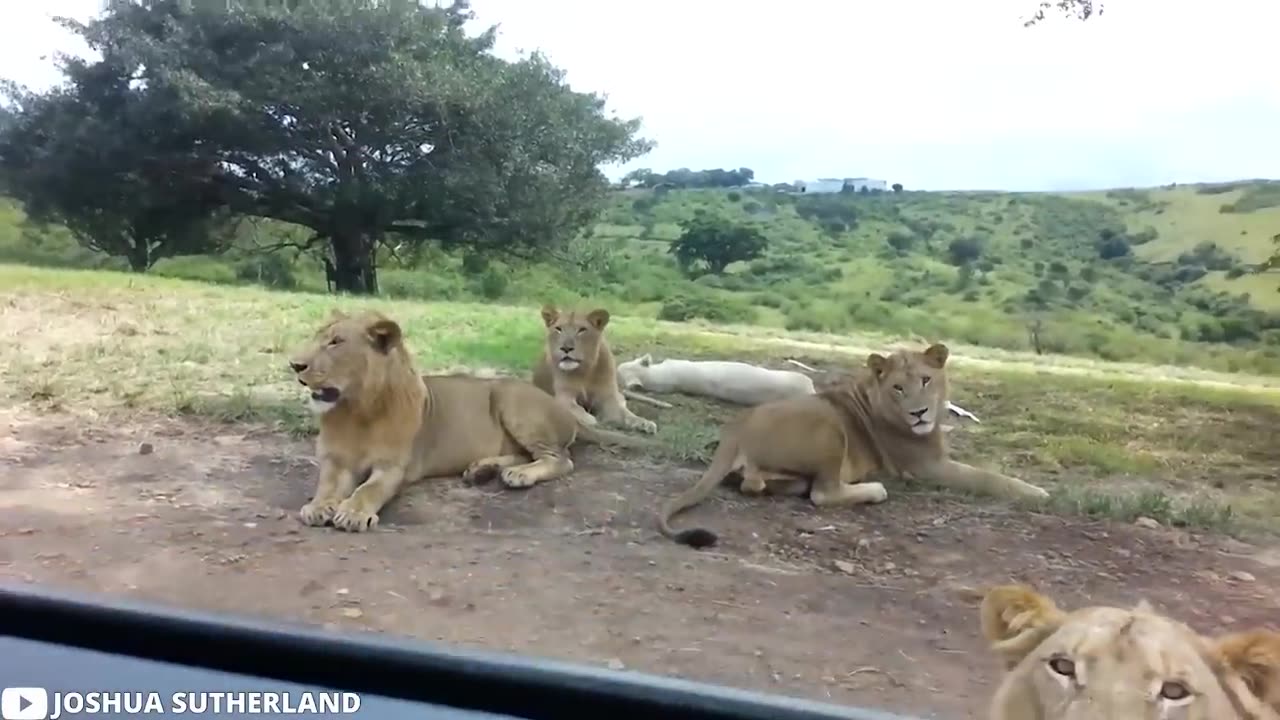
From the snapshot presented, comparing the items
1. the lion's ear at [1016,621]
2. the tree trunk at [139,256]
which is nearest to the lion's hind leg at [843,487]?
the lion's ear at [1016,621]

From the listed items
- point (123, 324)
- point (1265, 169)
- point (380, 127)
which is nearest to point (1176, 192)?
point (1265, 169)

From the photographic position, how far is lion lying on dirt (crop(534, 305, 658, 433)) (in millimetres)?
2619

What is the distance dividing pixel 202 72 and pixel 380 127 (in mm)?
393

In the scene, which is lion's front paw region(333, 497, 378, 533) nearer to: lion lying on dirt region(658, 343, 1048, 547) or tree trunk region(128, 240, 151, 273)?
lion lying on dirt region(658, 343, 1048, 547)

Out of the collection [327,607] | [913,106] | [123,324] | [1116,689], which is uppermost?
[913,106]

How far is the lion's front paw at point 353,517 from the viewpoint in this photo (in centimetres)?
243

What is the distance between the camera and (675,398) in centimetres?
263

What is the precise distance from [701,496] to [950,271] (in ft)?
1.96

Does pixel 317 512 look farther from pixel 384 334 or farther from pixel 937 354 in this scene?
pixel 937 354

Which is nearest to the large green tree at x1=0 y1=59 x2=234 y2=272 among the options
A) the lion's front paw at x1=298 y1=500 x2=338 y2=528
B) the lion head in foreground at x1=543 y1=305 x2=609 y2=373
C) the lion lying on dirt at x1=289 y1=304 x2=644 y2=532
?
the lion lying on dirt at x1=289 y1=304 x2=644 y2=532

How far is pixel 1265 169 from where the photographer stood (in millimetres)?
2139

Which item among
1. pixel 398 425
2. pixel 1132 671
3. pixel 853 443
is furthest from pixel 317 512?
pixel 1132 671

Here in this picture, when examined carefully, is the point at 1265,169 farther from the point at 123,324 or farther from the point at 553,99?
the point at 123,324

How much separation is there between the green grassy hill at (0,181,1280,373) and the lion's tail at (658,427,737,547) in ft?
0.79
